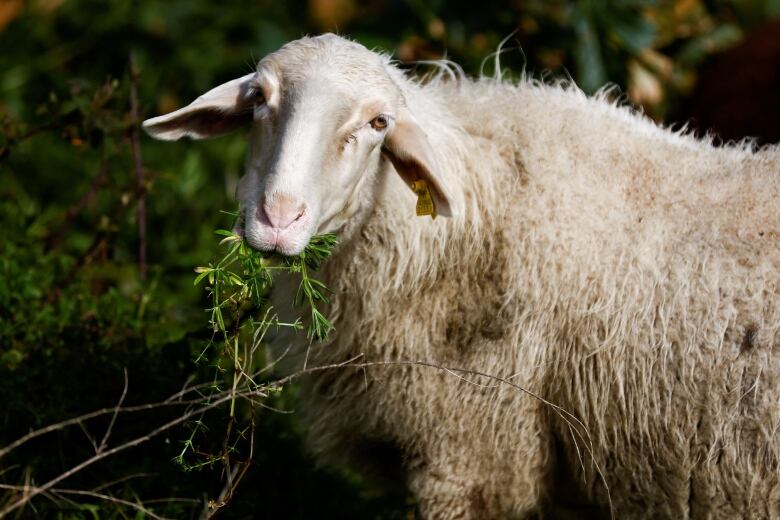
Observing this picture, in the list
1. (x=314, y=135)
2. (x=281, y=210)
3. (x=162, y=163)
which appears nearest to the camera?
(x=281, y=210)

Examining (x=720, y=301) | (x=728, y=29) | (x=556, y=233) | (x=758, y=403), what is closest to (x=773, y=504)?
(x=758, y=403)

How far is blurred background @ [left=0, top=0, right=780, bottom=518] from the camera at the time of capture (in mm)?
3627

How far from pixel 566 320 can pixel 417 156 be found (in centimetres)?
67

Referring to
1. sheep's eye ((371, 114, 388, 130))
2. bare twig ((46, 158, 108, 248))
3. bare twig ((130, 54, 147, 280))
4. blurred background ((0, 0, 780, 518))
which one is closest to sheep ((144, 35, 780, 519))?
sheep's eye ((371, 114, 388, 130))

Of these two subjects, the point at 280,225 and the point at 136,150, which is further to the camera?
→ the point at 136,150

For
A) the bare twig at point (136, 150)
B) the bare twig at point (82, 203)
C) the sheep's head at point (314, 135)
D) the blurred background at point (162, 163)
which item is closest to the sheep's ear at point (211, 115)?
the sheep's head at point (314, 135)

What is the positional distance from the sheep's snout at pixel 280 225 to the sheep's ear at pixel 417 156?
0.42m

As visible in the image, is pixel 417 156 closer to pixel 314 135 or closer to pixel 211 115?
pixel 314 135

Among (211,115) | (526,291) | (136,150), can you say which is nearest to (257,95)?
(211,115)

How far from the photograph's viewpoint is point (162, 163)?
636 cm

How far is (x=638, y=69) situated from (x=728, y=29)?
0.99 m

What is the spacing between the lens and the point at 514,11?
19.9 feet

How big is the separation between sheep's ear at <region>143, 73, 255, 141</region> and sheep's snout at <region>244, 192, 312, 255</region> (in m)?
0.48

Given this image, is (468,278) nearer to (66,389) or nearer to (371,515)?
(371,515)
